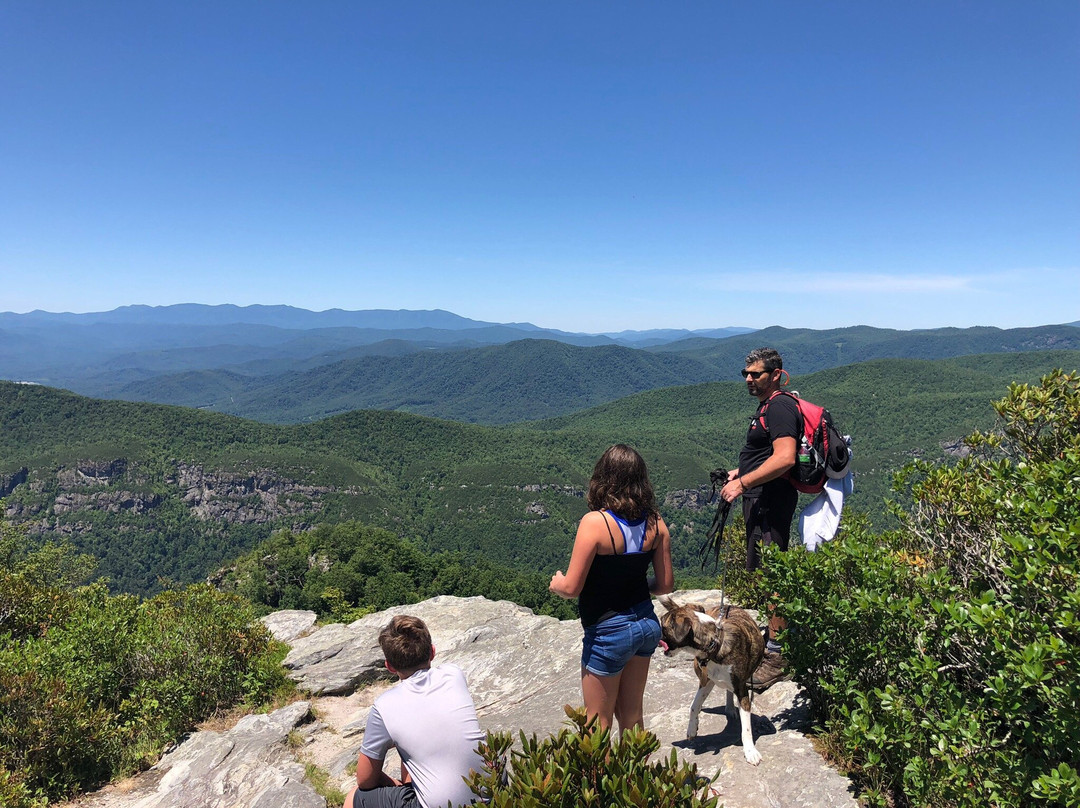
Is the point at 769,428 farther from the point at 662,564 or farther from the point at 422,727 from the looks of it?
the point at 422,727

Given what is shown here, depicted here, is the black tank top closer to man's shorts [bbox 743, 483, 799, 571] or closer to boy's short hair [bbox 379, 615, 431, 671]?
boy's short hair [bbox 379, 615, 431, 671]

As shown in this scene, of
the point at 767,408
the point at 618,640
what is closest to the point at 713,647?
the point at 618,640

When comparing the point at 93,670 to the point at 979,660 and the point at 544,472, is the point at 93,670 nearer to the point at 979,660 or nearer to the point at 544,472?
the point at 979,660

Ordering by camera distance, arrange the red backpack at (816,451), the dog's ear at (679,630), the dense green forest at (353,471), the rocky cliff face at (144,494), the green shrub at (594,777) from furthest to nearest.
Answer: the rocky cliff face at (144,494) → the dense green forest at (353,471) → the red backpack at (816,451) → the dog's ear at (679,630) → the green shrub at (594,777)

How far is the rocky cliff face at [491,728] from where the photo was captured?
4285 millimetres

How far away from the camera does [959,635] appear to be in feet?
11.8

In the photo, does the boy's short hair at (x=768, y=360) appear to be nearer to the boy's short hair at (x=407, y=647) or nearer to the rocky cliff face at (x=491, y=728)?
the rocky cliff face at (x=491, y=728)

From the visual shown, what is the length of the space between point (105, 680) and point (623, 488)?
358 inches

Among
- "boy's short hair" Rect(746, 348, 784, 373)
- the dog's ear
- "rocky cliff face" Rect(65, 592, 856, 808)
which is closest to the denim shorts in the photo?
the dog's ear

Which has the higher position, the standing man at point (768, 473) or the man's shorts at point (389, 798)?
the standing man at point (768, 473)

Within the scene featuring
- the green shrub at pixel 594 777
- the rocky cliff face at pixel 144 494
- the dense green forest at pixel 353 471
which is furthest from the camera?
the rocky cliff face at pixel 144 494

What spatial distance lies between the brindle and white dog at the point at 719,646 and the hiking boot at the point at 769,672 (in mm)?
856

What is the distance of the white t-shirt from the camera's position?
3518 mm

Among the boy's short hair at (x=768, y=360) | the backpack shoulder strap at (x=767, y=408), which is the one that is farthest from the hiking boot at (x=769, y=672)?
the boy's short hair at (x=768, y=360)
